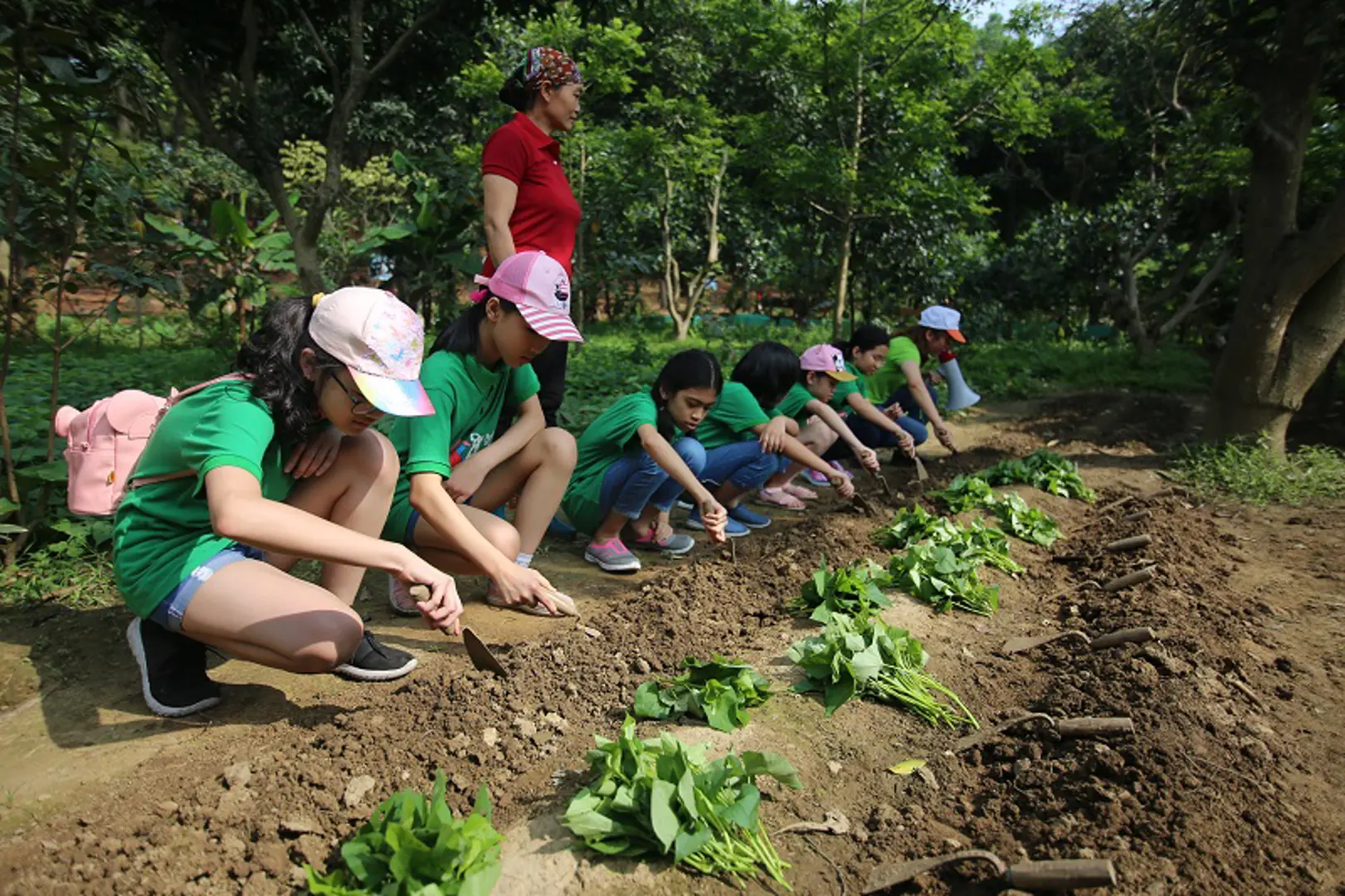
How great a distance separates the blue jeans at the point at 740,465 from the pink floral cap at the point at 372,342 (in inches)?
87.3

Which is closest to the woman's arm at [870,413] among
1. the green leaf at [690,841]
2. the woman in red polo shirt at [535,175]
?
the woman in red polo shirt at [535,175]

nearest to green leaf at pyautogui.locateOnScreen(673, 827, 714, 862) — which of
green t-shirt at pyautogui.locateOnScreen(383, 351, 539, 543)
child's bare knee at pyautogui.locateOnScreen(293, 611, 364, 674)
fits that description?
child's bare knee at pyautogui.locateOnScreen(293, 611, 364, 674)

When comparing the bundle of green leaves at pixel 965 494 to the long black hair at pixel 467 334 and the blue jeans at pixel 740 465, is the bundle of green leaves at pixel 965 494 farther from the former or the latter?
the long black hair at pixel 467 334

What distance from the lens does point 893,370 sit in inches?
238

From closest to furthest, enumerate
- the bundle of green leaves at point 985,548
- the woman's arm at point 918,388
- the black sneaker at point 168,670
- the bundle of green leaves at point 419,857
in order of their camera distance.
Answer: the bundle of green leaves at point 419,857, the black sneaker at point 168,670, the bundle of green leaves at point 985,548, the woman's arm at point 918,388

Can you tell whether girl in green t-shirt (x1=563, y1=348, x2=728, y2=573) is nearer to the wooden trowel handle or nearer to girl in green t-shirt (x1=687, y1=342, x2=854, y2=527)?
girl in green t-shirt (x1=687, y1=342, x2=854, y2=527)

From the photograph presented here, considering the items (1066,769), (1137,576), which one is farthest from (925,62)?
(1066,769)

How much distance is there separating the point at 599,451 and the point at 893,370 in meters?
2.96

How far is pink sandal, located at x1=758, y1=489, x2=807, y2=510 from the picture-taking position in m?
5.09

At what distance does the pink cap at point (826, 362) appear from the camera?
4.74m

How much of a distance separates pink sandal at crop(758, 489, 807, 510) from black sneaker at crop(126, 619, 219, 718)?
3344 mm

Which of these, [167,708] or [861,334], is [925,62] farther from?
[167,708]

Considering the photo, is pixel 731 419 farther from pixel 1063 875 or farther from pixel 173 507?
pixel 1063 875

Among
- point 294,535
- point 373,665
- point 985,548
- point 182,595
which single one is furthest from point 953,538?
point 182,595
